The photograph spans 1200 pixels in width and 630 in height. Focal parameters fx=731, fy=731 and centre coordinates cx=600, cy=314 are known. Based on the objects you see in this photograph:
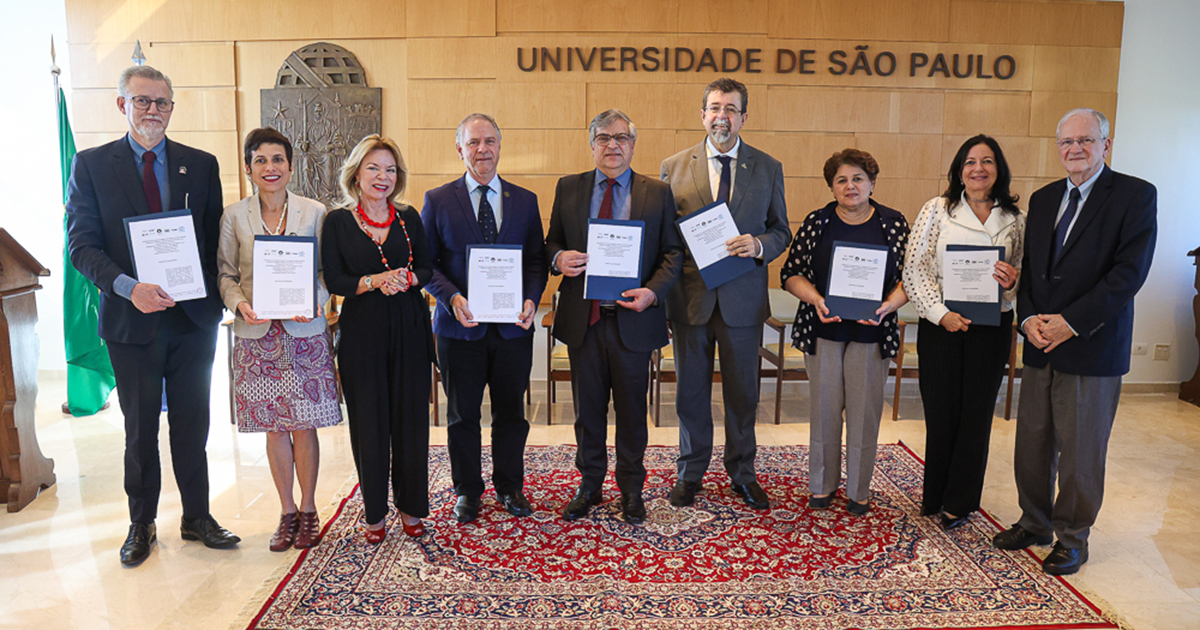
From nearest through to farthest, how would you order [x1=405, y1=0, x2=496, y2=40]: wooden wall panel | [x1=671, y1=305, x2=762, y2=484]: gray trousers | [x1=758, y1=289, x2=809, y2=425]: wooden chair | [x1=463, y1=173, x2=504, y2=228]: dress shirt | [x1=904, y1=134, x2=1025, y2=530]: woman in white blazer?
[x1=904, y1=134, x2=1025, y2=530]: woman in white blazer < [x1=463, y1=173, x2=504, y2=228]: dress shirt < [x1=671, y1=305, x2=762, y2=484]: gray trousers < [x1=758, y1=289, x2=809, y2=425]: wooden chair < [x1=405, y1=0, x2=496, y2=40]: wooden wall panel

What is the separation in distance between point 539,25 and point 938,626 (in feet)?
15.8

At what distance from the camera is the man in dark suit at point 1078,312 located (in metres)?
2.75

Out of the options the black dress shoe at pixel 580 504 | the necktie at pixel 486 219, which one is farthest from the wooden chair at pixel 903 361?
the necktie at pixel 486 219

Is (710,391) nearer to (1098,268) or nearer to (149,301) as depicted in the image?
(1098,268)

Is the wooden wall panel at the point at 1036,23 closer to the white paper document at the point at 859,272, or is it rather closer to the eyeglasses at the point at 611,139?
the white paper document at the point at 859,272

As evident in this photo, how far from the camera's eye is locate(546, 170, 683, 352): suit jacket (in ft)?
10.5

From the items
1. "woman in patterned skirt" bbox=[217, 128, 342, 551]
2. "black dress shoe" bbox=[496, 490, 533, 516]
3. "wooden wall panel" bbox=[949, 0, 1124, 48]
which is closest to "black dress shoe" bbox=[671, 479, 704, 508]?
"black dress shoe" bbox=[496, 490, 533, 516]

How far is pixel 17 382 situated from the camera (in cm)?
363

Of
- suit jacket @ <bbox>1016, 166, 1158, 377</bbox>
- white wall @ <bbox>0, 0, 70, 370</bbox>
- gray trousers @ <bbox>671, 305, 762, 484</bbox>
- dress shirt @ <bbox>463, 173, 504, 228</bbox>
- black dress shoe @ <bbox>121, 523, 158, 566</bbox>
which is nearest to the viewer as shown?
suit jacket @ <bbox>1016, 166, 1158, 377</bbox>

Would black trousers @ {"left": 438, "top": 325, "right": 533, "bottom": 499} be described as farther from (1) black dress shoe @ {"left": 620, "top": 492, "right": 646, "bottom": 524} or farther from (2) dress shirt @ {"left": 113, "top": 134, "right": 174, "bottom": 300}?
(2) dress shirt @ {"left": 113, "top": 134, "right": 174, "bottom": 300}

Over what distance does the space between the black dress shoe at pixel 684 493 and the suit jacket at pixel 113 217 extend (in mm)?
2251

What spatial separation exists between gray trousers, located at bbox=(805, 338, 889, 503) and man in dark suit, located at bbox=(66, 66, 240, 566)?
2.65 m

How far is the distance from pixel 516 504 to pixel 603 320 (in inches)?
37.8

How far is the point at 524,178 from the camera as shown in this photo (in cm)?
581
